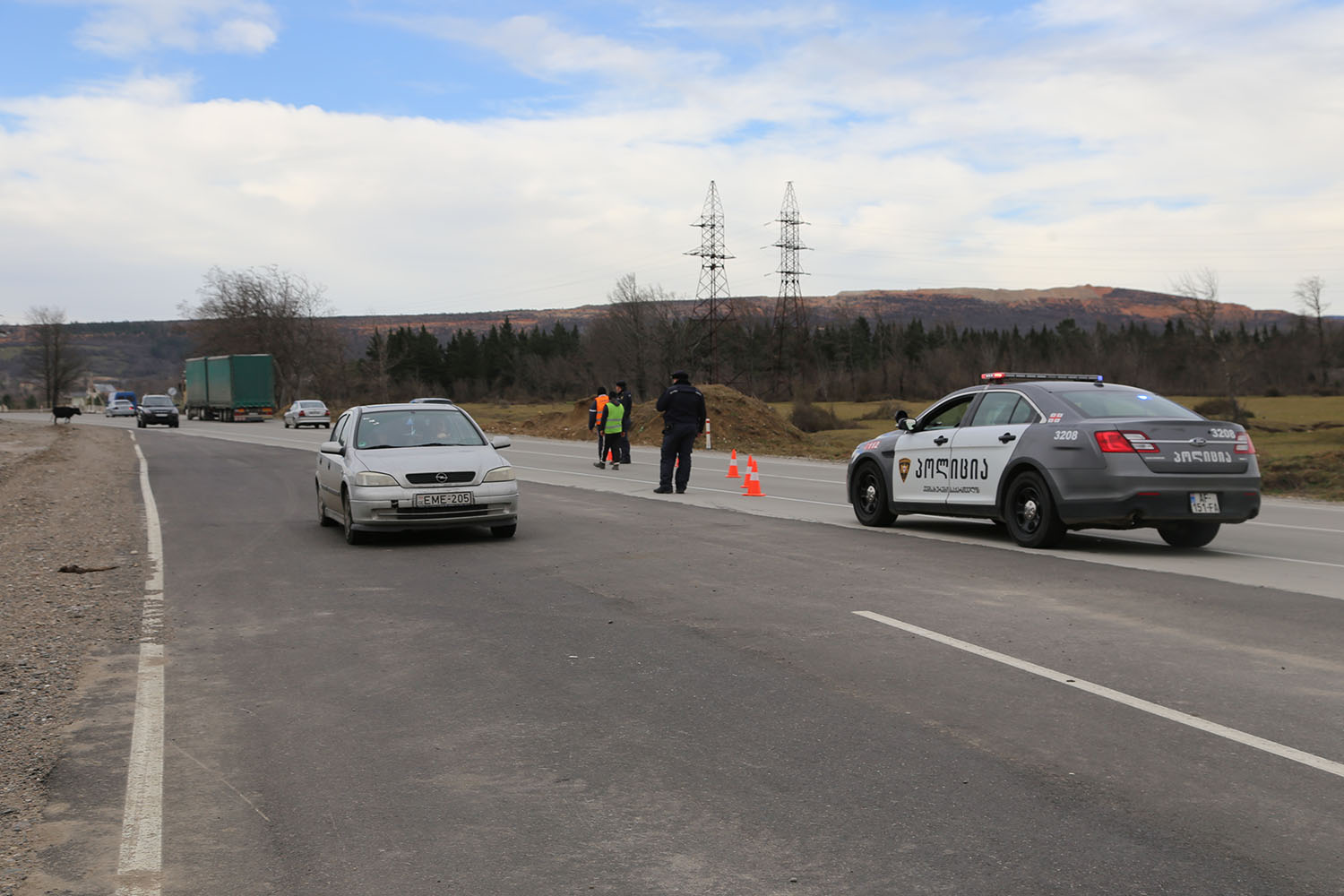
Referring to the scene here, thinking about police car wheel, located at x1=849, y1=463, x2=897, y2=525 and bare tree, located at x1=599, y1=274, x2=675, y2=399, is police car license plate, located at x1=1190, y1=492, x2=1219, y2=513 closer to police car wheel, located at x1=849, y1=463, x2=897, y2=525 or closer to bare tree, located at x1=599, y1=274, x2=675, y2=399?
police car wheel, located at x1=849, y1=463, x2=897, y2=525

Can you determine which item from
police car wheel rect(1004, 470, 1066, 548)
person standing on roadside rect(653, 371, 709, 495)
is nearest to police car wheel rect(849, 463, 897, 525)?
police car wheel rect(1004, 470, 1066, 548)

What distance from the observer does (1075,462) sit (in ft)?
37.2

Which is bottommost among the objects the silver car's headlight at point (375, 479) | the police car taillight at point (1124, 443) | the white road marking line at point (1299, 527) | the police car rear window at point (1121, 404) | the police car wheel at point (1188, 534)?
the white road marking line at point (1299, 527)

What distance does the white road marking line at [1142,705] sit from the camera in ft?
16.2

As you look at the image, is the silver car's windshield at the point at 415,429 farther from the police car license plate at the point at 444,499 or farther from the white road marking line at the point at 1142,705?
the white road marking line at the point at 1142,705

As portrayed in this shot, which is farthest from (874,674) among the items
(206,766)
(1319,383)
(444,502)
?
(1319,383)

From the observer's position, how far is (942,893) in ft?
12.1

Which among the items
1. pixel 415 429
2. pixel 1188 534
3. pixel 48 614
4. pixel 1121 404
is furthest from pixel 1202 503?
pixel 48 614

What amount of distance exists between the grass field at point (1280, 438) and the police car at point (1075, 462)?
9.39m

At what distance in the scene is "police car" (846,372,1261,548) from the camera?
11.1 meters

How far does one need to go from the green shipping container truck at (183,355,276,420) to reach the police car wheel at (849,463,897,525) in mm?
57604

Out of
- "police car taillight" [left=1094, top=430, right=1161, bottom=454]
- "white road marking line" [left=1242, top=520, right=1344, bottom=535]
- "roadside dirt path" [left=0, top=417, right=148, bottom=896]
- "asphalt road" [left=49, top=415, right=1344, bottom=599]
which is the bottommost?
"roadside dirt path" [left=0, top=417, right=148, bottom=896]

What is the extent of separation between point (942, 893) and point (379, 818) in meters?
2.06

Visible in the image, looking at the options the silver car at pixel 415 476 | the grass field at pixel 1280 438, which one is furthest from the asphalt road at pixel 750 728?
the grass field at pixel 1280 438
